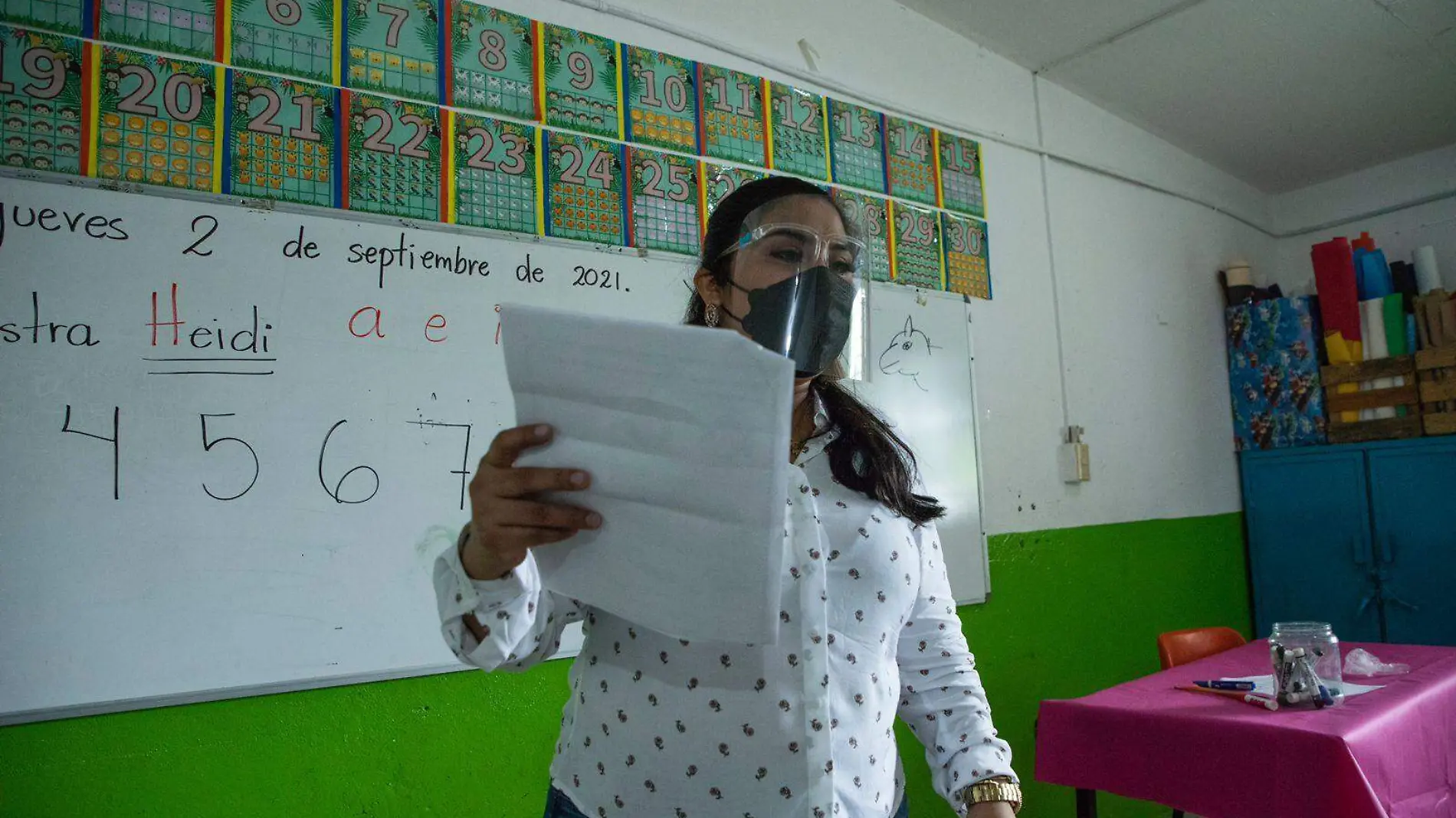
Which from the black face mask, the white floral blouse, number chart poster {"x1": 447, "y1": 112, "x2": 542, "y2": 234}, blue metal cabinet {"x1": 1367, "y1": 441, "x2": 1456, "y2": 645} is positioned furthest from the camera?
blue metal cabinet {"x1": 1367, "y1": 441, "x2": 1456, "y2": 645}

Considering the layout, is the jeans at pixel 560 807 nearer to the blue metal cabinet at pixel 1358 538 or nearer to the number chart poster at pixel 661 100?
the number chart poster at pixel 661 100

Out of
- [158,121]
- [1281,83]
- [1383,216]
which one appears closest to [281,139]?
[158,121]

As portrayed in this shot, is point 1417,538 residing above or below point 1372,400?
below

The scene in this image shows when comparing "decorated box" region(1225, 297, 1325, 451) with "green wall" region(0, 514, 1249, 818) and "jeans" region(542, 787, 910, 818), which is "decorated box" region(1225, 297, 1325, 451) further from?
"jeans" region(542, 787, 910, 818)

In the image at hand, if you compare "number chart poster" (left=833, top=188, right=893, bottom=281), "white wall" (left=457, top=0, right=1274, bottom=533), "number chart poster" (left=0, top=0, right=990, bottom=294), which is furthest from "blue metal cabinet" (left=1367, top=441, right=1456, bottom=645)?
"number chart poster" (left=0, top=0, right=990, bottom=294)

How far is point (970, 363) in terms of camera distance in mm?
2631

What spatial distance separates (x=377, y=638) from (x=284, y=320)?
1.99 ft

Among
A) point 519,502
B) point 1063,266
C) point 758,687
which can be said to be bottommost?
point 758,687

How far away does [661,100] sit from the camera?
2008 mm

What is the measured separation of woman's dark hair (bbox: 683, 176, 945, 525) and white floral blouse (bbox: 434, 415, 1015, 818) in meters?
0.02

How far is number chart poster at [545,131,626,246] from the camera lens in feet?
5.93

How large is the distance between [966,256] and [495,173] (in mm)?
1588

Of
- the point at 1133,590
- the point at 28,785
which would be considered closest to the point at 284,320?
the point at 28,785

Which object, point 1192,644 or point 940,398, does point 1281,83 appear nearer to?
point 940,398
